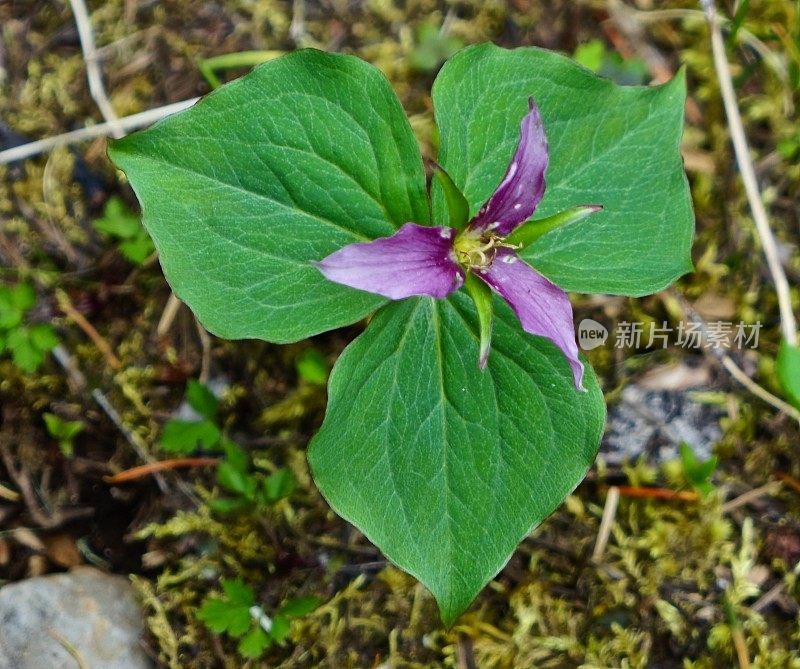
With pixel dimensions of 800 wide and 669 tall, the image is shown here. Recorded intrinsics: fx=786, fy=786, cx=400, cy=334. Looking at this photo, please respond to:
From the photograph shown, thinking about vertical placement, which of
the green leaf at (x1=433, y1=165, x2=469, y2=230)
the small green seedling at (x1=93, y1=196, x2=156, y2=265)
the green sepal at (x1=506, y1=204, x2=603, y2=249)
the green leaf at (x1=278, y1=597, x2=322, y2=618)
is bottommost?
the green leaf at (x1=278, y1=597, x2=322, y2=618)

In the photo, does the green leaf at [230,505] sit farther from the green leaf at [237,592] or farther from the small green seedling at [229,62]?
the small green seedling at [229,62]

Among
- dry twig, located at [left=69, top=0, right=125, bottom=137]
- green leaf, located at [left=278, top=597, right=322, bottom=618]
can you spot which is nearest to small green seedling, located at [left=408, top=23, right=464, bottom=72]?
dry twig, located at [left=69, top=0, right=125, bottom=137]

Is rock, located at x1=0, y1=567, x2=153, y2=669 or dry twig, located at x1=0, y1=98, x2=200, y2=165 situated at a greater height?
dry twig, located at x1=0, y1=98, x2=200, y2=165

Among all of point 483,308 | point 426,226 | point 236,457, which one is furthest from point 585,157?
point 236,457

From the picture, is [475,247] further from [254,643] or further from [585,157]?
[254,643]

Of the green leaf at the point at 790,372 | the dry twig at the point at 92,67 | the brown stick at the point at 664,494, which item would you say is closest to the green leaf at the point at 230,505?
the brown stick at the point at 664,494

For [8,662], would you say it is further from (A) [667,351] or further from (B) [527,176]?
(A) [667,351]

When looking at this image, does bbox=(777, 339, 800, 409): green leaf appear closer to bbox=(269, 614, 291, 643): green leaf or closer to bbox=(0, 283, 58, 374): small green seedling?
bbox=(269, 614, 291, 643): green leaf

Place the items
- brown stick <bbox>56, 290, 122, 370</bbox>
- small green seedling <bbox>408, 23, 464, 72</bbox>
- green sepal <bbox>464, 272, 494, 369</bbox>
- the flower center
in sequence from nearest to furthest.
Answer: green sepal <bbox>464, 272, 494, 369</bbox>
the flower center
brown stick <bbox>56, 290, 122, 370</bbox>
small green seedling <bbox>408, 23, 464, 72</bbox>
